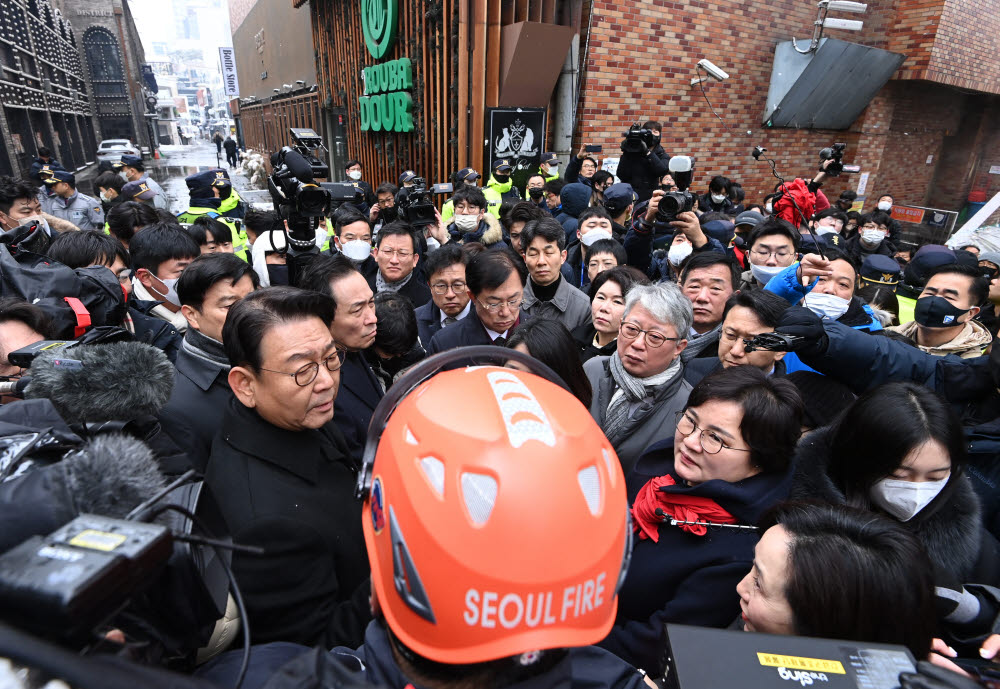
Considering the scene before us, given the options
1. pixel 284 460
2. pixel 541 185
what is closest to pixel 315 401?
pixel 284 460

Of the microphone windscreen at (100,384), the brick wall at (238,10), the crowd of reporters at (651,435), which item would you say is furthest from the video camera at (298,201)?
the brick wall at (238,10)

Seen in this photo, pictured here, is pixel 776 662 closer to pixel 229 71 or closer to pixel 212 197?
pixel 212 197

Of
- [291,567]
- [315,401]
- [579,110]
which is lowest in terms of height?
[291,567]

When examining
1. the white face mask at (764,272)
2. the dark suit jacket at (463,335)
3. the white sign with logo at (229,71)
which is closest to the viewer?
the dark suit jacket at (463,335)

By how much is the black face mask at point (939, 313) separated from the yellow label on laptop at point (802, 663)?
93.3 inches

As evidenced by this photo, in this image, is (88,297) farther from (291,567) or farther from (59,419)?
(291,567)

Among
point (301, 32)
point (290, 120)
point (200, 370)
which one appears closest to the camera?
point (200, 370)

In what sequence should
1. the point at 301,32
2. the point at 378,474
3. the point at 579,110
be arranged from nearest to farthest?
1. the point at 378,474
2. the point at 579,110
3. the point at 301,32

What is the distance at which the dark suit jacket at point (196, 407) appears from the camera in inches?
75.0

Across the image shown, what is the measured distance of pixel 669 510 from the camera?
60.2 inches

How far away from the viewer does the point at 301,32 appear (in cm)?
1648

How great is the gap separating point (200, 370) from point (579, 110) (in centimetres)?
Answer: 703

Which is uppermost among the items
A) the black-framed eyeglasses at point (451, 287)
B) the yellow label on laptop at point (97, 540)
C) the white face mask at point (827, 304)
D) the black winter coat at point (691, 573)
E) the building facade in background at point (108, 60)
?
the building facade in background at point (108, 60)

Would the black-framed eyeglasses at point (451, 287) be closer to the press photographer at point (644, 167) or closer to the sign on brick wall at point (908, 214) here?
the press photographer at point (644, 167)
